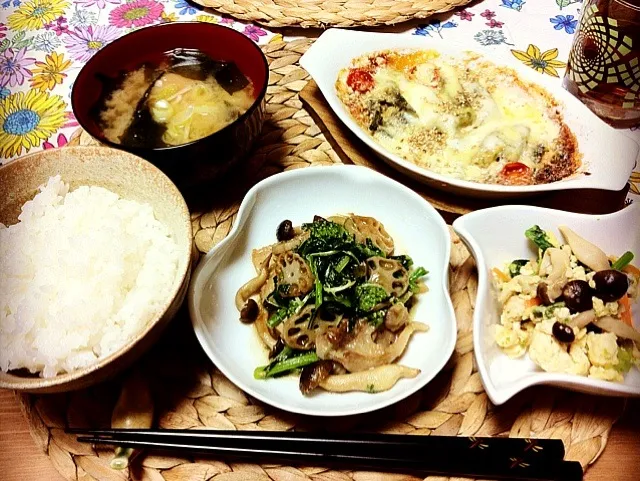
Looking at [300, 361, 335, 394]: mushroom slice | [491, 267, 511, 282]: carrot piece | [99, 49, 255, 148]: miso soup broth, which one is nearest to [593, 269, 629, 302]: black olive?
[491, 267, 511, 282]: carrot piece

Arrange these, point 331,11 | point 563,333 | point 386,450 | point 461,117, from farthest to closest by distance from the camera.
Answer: point 331,11, point 461,117, point 563,333, point 386,450

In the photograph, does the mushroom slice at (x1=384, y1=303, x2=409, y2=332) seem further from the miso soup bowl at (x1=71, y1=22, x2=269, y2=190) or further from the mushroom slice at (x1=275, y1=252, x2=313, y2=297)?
the miso soup bowl at (x1=71, y1=22, x2=269, y2=190)

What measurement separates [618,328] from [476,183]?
613mm

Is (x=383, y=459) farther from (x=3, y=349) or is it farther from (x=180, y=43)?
(x=180, y=43)

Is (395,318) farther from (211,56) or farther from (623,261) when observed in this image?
(211,56)

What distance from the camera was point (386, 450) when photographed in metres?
1.42

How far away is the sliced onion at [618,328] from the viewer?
1.57 meters

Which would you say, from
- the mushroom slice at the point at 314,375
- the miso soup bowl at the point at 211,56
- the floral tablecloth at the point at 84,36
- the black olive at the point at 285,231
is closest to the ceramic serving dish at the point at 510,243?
the mushroom slice at the point at 314,375

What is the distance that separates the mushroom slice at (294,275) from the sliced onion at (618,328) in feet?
2.63

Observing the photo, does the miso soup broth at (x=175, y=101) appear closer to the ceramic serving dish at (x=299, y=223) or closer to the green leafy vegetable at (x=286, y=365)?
the ceramic serving dish at (x=299, y=223)

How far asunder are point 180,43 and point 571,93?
1.50 metres

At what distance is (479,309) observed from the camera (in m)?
1.58

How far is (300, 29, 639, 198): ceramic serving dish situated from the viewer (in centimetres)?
190

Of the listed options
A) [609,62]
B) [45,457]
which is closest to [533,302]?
[609,62]
